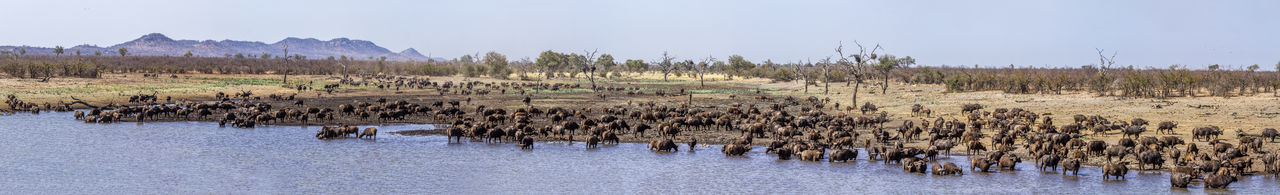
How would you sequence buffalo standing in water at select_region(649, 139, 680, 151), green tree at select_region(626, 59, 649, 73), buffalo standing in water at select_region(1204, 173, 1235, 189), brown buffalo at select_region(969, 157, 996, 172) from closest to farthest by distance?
buffalo standing in water at select_region(1204, 173, 1235, 189)
brown buffalo at select_region(969, 157, 996, 172)
buffalo standing in water at select_region(649, 139, 680, 151)
green tree at select_region(626, 59, 649, 73)

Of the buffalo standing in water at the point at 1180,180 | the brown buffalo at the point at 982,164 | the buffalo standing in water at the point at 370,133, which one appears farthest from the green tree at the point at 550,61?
the buffalo standing in water at the point at 1180,180

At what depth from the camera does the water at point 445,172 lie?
19391 mm

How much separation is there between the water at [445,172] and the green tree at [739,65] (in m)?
94.0

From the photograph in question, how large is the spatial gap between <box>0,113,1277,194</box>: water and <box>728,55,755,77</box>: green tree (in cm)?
9402

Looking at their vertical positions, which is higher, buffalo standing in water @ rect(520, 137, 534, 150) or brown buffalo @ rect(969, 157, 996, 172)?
brown buffalo @ rect(969, 157, 996, 172)

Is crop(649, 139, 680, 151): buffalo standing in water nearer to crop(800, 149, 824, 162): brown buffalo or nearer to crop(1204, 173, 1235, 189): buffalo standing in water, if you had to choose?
crop(800, 149, 824, 162): brown buffalo

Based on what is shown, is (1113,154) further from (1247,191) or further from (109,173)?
(109,173)

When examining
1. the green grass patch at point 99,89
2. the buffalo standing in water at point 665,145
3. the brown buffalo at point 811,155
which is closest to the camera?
the brown buffalo at point 811,155

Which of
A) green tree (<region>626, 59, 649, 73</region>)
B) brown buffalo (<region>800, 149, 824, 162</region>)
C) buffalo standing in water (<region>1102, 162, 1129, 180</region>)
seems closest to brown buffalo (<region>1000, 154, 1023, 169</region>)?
buffalo standing in water (<region>1102, 162, 1129, 180</region>)

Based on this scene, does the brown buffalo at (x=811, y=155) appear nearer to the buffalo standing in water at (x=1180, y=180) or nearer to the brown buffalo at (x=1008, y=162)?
the brown buffalo at (x=1008, y=162)

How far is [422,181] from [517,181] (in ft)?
6.42

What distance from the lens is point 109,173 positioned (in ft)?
70.4

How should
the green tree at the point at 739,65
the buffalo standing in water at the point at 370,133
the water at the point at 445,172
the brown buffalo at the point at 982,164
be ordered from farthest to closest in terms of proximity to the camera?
the green tree at the point at 739,65 < the buffalo standing in water at the point at 370,133 < the brown buffalo at the point at 982,164 < the water at the point at 445,172

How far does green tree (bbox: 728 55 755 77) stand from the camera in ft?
398
